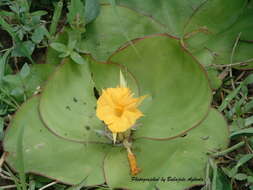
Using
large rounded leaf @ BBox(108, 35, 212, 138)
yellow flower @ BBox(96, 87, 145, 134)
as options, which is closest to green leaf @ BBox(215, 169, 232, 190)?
large rounded leaf @ BBox(108, 35, 212, 138)

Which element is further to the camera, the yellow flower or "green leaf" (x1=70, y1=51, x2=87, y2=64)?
"green leaf" (x1=70, y1=51, x2=87, y2=64)

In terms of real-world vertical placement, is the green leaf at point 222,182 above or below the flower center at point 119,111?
below

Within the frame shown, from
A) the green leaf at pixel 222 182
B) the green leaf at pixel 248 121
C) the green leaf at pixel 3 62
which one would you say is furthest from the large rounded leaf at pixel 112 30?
the green leaf at pixel 222 182

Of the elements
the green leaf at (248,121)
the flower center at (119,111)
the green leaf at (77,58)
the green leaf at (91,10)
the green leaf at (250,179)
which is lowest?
the green leaf at (250,179)

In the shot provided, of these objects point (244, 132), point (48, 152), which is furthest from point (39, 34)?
point (244, 132)

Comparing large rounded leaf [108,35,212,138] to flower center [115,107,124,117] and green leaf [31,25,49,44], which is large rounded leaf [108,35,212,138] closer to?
flower center [115,107,124,117]

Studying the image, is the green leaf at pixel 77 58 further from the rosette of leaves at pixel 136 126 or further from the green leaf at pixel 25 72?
the green leaf at pixel 25 72

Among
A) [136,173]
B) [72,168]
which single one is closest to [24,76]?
[72,168]
